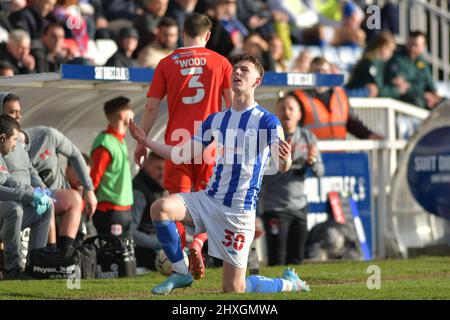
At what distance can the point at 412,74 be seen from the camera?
2036cm

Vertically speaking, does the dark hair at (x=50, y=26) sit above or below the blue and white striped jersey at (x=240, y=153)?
above

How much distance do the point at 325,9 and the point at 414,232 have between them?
7.27 metres

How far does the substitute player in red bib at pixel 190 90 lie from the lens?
11.7 m

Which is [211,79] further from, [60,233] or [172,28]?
[172,28]

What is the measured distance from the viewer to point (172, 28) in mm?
16391

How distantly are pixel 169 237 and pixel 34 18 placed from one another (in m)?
7.66

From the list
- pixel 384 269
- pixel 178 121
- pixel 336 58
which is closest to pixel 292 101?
pixel 384 269

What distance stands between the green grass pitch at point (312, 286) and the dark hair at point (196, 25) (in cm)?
229

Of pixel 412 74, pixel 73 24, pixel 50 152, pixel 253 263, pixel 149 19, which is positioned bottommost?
pixel 253 263

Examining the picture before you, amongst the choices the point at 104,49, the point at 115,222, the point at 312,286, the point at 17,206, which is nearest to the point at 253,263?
the point at 312,286

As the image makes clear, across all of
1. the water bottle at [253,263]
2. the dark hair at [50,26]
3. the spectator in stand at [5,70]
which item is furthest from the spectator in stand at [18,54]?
the water bottle at [253,263]

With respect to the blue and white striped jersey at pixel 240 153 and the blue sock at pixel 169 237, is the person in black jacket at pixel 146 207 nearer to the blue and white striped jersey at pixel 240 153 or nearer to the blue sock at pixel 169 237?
the blue sock at pixel 169 237

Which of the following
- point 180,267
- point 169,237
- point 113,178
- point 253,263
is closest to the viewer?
point 169,237

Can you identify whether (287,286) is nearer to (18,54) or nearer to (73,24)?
(18,54)
